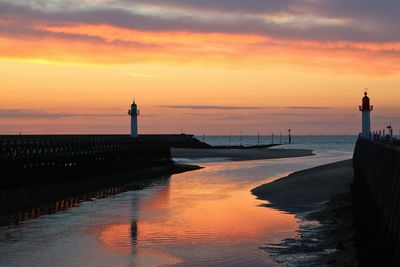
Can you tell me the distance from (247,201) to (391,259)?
21.1m

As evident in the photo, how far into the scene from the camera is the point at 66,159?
4234 centimetres

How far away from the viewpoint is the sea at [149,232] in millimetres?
18094

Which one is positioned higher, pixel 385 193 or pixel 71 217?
pixel 385 193

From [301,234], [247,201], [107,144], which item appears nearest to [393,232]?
[301,234]

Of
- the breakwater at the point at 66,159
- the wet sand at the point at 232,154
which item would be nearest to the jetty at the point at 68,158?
the breakwater at the point at 66,159

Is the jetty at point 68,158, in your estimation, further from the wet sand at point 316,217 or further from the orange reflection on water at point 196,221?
the wet sand at point 316,217

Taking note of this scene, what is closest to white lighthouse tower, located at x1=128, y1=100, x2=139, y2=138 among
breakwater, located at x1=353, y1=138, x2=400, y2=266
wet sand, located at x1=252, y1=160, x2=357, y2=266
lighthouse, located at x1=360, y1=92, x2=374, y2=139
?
lighthouse, located at x1=360, y1=92, x2=374, y2=139

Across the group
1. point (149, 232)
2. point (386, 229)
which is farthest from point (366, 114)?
point (386, 229)

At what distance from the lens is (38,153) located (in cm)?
3888

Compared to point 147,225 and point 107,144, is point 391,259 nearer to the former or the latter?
point 147,225

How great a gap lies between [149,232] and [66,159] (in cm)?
2099

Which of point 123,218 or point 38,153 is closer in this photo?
point 123,218

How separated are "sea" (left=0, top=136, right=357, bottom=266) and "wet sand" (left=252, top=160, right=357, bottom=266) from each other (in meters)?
0.64

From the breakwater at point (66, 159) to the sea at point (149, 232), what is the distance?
12.4 ft
